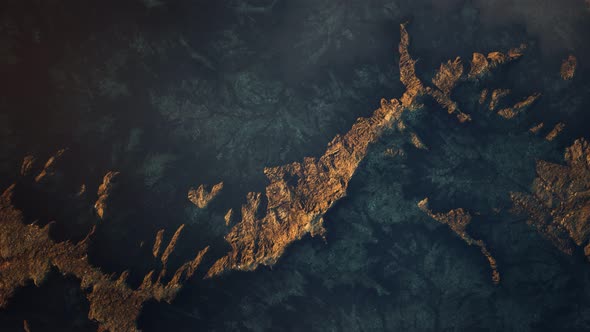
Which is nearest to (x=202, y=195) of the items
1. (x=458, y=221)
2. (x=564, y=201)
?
(x=458, y=221)

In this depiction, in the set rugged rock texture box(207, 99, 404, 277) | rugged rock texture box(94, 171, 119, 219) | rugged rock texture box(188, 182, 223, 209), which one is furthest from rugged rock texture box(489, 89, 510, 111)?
rugged rock texture box(94, 171, 119, 219)

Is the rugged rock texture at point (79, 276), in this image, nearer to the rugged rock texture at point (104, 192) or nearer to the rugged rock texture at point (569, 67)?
the rugged rock texture at point (104, 192)

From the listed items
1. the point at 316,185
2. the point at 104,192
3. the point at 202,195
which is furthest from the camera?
the point at 202,195

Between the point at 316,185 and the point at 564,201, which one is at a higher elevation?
the point at 564,201

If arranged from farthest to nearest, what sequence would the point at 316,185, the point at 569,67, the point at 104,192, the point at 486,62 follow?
the point at 316,185, the point at 569,67, the point at 104,192, the point at 486,62

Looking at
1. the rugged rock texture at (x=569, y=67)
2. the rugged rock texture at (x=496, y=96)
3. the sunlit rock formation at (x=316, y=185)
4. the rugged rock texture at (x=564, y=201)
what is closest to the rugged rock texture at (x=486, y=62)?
the sunlit rock formation at (x=316, y=185)

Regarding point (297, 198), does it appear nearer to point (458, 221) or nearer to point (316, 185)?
point (316, 185)
